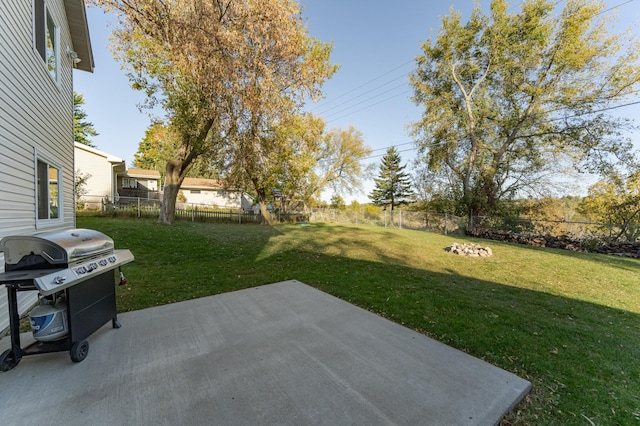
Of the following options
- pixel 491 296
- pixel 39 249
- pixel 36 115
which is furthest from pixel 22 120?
pixel 491 296

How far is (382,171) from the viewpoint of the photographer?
120 ft

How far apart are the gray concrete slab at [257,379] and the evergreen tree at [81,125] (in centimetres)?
3396

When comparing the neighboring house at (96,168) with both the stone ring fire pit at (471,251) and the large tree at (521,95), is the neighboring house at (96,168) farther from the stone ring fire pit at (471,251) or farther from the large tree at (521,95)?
the large tree at (521,95)

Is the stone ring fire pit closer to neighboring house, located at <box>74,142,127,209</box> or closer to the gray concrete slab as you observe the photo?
the gray concrete slab

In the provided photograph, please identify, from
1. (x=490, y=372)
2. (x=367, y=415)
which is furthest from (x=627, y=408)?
(x=367, y=415)

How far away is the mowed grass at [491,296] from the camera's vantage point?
2059 mm

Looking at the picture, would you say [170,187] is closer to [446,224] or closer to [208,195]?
[446,224]

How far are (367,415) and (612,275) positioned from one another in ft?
25.6

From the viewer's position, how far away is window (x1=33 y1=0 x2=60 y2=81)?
4.12 metres

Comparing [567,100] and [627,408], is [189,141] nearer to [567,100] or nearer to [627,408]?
[627,408]

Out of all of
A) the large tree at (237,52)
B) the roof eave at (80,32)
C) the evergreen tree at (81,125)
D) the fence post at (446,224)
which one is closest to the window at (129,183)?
the evergreen tree at (81,125)

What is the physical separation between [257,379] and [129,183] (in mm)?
28602

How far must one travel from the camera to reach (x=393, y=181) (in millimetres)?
36375

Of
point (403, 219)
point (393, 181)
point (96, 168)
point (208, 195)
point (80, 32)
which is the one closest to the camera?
point (80, 32)
